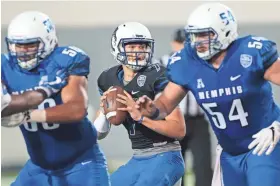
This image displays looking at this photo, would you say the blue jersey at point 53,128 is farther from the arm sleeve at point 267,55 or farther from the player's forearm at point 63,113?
the arm sleeve at point 267,55

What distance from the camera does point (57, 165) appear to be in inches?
136

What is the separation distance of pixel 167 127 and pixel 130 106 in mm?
288

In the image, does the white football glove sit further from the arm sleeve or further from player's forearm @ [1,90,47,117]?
the arm sleeve

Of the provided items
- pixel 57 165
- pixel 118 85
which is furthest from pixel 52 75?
pixel 118 85

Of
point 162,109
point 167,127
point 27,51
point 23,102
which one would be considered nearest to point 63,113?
point 23,102

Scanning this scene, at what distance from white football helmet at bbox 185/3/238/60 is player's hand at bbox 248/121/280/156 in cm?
40

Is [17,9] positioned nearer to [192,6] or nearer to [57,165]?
[192,6]

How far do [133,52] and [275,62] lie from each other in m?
0.80

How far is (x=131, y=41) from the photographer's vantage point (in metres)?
3.99

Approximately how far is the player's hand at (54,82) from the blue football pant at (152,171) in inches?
27.7

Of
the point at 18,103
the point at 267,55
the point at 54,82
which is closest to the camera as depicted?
the point at 18,103

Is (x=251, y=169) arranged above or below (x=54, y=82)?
below

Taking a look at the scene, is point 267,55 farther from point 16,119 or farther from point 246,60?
point 16,119

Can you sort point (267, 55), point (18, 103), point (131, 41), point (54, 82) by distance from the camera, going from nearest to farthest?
1. point (18, 103)
2. point (54, 82)
3. point (267, 55)
4. point (131, 41)
